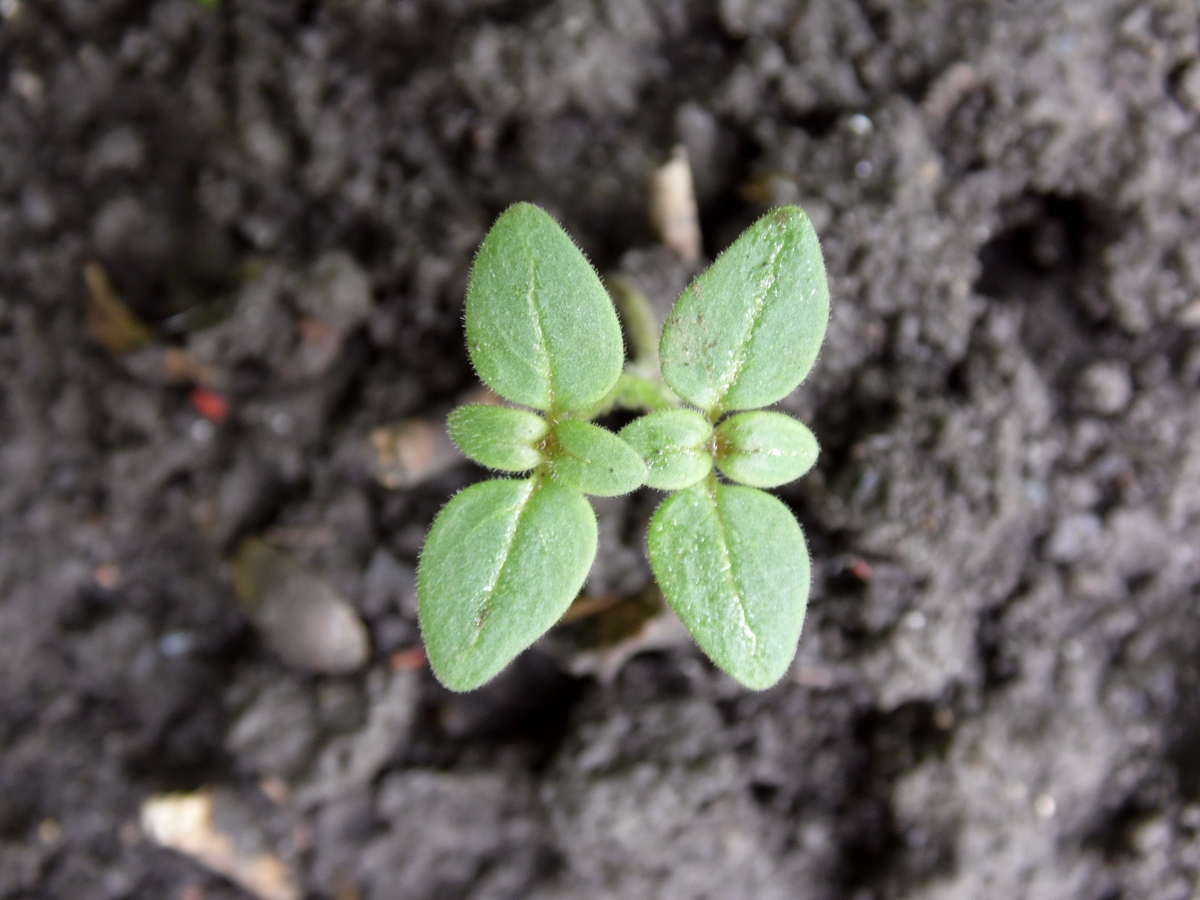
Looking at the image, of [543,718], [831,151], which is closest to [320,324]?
[543,718]

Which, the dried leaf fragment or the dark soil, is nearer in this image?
the dark soil

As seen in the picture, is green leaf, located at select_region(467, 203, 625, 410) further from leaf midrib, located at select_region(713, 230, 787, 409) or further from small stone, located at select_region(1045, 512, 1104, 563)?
small stone, located at select_region(1045, 512, 1104, 563)

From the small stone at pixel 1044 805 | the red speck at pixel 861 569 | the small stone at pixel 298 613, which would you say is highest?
the small stone at pixel 298 613

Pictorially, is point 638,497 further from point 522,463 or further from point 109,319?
point 109,319

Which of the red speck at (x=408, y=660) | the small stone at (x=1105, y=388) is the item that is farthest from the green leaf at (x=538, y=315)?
the small stone at (x=1105, y=388)

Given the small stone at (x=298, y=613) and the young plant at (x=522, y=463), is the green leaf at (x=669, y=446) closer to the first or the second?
the young plant at (x=522, y=463)

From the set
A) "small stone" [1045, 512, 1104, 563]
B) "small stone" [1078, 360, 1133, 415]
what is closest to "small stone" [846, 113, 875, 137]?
"small stone" [1078, 360, 1133, 415]
